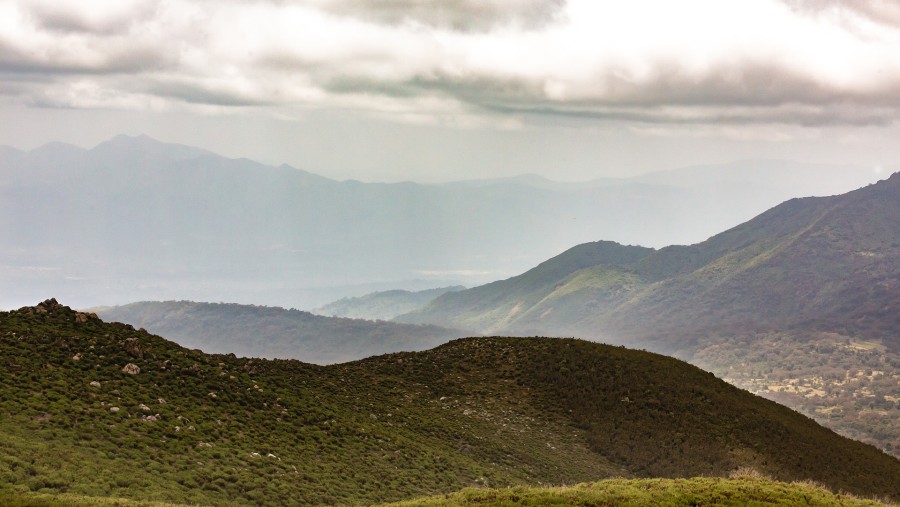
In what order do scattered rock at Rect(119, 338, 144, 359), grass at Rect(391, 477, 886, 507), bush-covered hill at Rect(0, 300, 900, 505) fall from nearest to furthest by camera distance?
1. grass at Rect(391, 477, 886, 507)
2. bush-covered hill at Rect(0, 300, 900, 505)
3. scattered rock at Rect(119, 338, 144, 359)

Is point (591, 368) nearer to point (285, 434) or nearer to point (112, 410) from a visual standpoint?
point (285, 434)

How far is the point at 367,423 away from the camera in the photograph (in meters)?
72.2

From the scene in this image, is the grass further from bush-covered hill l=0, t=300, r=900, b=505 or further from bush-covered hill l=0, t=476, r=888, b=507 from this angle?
bush-covered hill l=0, t=300, r=900, b=505

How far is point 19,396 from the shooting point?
51.0 metres

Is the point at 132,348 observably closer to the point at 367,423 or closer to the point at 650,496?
the point at 367,423

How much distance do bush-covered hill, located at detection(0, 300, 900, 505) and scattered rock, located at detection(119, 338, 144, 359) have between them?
0.39 ft

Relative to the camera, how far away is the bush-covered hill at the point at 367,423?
48719 millimetres

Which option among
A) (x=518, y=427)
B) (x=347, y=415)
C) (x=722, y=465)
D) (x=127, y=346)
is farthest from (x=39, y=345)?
(x=722, y=465)

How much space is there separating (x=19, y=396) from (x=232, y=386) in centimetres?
1892

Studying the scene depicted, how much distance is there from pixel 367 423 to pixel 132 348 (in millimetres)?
21682

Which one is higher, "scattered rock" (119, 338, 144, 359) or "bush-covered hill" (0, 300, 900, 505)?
"scattered rock" (119, 338, 144, 359)

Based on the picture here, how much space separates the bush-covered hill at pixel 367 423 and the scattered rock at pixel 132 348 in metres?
0.12

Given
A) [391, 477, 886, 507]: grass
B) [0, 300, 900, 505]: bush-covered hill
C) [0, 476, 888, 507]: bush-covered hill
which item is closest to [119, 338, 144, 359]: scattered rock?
[0, 300, 900, 505]: bush-covered hill

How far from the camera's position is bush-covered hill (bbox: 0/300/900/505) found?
160ft
